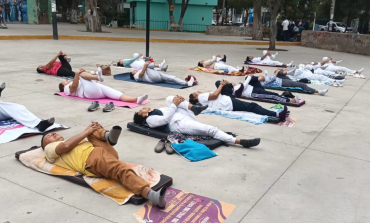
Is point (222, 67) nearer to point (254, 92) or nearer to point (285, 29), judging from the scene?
point (254, 92)

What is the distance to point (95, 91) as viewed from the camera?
7070 millimetres

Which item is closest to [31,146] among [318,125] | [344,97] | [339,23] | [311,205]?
[311,205]

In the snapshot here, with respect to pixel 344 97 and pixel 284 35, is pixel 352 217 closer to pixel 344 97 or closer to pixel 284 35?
pixel 344 97

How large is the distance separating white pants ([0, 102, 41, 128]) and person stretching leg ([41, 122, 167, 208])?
1.33m

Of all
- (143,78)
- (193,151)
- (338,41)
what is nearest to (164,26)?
(338,41)

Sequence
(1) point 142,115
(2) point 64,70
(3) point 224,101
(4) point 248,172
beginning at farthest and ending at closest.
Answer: (2) point 64,70, (3) point 224,101, (1) point 142,115, (4) point 248,172

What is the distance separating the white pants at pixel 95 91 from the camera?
7.05 metres

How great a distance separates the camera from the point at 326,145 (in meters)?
5.02

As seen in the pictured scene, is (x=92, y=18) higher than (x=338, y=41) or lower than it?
higher

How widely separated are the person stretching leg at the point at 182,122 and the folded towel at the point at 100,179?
1.24 meters

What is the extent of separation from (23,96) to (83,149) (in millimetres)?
4147

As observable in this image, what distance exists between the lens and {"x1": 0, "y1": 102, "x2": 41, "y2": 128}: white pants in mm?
5016

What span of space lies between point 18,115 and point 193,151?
265 centimetres

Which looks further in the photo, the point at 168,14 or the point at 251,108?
the point at 168,14
